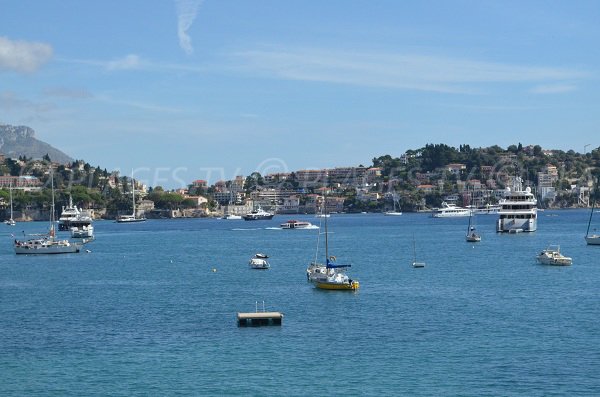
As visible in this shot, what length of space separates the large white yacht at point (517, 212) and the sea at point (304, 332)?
4837cm

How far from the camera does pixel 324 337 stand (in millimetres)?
Answer: 44031

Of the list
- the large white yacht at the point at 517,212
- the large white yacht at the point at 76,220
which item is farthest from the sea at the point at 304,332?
the large white yacht at the point at 76,220

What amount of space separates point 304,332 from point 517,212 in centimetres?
9402

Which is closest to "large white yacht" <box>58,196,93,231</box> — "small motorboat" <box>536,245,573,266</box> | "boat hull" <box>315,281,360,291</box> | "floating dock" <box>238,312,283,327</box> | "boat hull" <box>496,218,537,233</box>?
"boat hull" <box>496,218,537,233</box>

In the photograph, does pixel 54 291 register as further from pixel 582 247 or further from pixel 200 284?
pixel 582 247

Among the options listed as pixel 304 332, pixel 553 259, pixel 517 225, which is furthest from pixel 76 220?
pixel 304 332

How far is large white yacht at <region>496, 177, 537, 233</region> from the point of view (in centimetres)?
13238

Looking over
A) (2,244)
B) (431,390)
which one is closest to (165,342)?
(431,390)

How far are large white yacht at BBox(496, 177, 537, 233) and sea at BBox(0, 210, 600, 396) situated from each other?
4837 centimetres

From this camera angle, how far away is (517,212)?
13400 centimetres

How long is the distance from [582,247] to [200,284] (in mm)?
54519

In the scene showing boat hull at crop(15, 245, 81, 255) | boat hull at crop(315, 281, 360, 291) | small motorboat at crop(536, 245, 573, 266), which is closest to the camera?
boat hull at crop(315, 281, 360, 291)

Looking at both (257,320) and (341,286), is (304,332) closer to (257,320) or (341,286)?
(257,320)

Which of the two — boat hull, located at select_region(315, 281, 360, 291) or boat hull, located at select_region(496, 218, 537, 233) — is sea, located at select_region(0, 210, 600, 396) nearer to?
boat hull, located at select_region(315, 281, 360, 291)
